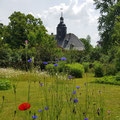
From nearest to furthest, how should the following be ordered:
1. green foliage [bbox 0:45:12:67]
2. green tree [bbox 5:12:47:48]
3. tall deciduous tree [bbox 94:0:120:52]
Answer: green foliage [bbox 0:45:12:67], tall deciduous tree [bbox 94:0:120:52], green tree [bbox 5:12:47:48]

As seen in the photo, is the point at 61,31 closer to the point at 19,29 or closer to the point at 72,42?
the point at 72,42

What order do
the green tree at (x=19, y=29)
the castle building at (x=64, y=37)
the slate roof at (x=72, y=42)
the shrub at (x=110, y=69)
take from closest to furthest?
the shrub at (x=110, y=69) < the green tree at (x=19, y=29) < the slate roof at (x=72, y=42) < the castle building at (x=64, y=37)

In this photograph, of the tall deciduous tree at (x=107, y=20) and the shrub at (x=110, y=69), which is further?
the tall deciduous tree at (x=107, y=20)

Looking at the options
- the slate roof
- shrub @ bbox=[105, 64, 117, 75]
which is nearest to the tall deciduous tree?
shrub @ bbox=[105, 64, 117, 75]

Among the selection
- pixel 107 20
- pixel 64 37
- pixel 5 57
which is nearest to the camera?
pixel 5 57

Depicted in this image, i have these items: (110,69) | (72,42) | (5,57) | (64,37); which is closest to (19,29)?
(72,42)

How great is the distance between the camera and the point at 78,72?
12.6 m

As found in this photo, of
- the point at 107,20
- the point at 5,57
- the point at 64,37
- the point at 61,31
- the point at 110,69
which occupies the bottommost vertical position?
the point at 110,69

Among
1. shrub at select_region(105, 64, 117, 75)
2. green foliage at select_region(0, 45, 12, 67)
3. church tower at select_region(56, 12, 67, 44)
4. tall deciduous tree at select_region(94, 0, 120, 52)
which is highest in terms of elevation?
church tower at select_region(56, 12, 67, 44)

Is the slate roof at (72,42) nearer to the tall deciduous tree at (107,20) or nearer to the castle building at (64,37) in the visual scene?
the castle building at (64,37)

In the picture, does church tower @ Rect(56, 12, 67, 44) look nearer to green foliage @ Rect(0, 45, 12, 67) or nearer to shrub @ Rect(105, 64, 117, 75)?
green foliage @ Rect(0, 45, 12, 67)

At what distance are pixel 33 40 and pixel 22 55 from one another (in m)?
5.75

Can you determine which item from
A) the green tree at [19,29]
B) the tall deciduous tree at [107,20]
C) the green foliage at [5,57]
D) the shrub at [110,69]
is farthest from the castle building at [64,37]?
the shrub at [110,69]

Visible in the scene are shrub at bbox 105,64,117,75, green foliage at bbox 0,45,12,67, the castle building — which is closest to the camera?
shrub at bbox 105,64,117,75
